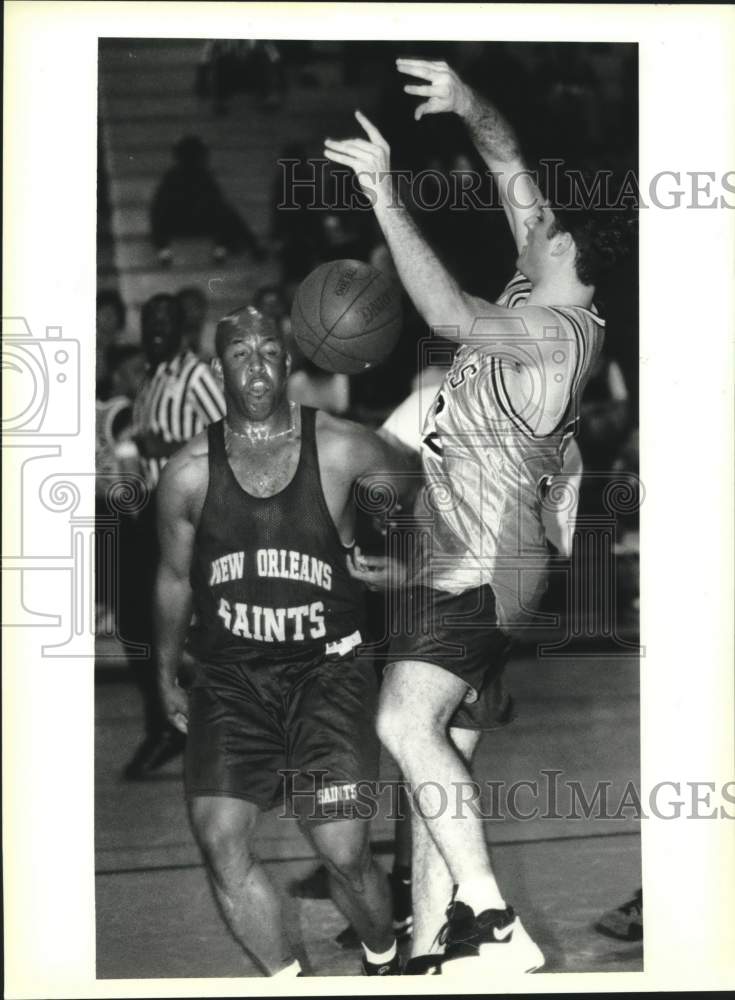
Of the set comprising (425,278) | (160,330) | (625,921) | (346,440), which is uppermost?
(425,278)

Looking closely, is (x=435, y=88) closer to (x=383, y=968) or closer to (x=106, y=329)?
(x=106, y=329)

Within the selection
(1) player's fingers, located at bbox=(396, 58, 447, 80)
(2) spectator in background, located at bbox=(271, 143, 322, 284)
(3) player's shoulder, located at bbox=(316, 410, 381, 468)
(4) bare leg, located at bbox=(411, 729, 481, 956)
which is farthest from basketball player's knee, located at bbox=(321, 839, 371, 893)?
(1) player's fingers, located at bbox=(396, 58, 447, 80)

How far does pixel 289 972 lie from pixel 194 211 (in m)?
2.23

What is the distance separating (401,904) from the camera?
340cm

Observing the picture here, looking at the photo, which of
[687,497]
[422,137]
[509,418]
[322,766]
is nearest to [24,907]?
[322,766]

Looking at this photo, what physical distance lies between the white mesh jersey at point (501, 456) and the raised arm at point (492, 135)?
0.22 m

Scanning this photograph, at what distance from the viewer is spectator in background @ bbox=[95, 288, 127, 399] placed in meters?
3.39

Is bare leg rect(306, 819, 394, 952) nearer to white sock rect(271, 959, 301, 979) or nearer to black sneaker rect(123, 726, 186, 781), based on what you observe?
white sock rect(271, 959, 301, 979)

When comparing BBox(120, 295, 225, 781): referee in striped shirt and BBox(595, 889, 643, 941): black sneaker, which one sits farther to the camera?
BBox(595, 889, 643, 941): black sneaker

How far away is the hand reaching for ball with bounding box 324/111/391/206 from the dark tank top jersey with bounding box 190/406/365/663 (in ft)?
2.22

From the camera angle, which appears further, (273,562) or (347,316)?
(273,562)

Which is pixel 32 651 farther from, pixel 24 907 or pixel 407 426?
pixel 407 426
